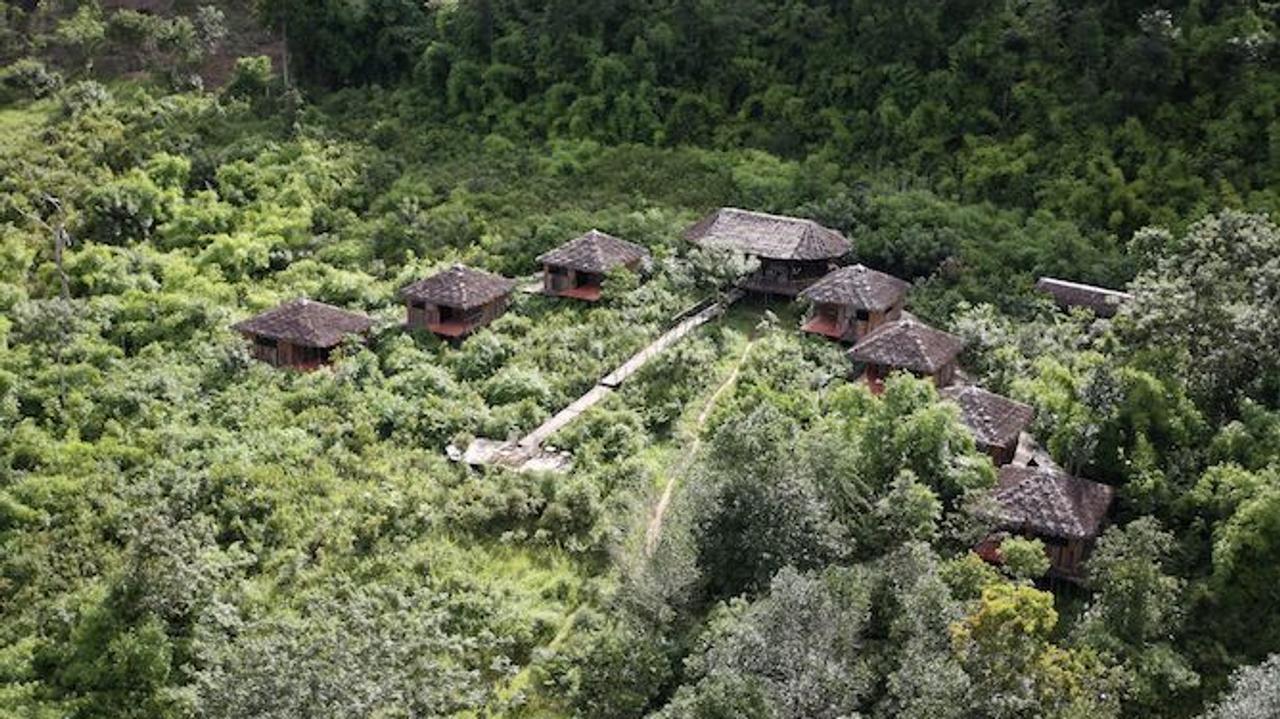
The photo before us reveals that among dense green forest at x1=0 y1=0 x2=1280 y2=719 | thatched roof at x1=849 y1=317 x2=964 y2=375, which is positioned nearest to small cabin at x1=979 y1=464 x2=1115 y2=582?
dense green forest at x1=0 y1=0 x2=1280 y2=719

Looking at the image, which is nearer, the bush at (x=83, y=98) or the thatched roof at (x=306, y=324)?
the thatched roof at (x=306, y=324)

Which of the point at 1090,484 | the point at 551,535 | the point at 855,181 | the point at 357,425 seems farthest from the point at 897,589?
the point at 855,181

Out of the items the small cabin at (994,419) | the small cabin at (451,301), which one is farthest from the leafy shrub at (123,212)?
the small cabin at (994,419)

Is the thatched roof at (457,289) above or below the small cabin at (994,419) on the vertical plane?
below

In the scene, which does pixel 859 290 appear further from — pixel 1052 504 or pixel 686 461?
pixel 1052 504

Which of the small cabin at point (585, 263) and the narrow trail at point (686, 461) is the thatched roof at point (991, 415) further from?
the small cabin at point (585, 263)

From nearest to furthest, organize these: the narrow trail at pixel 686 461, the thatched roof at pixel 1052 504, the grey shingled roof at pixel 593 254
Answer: the thatched roof at pixel 1052 504, the narrow trail at pixel 686 461, the grey shingled roof at pixel 593 254

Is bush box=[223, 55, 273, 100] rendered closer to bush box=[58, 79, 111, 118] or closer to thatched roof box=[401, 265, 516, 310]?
bush box=[58, 79, 111, 118]
